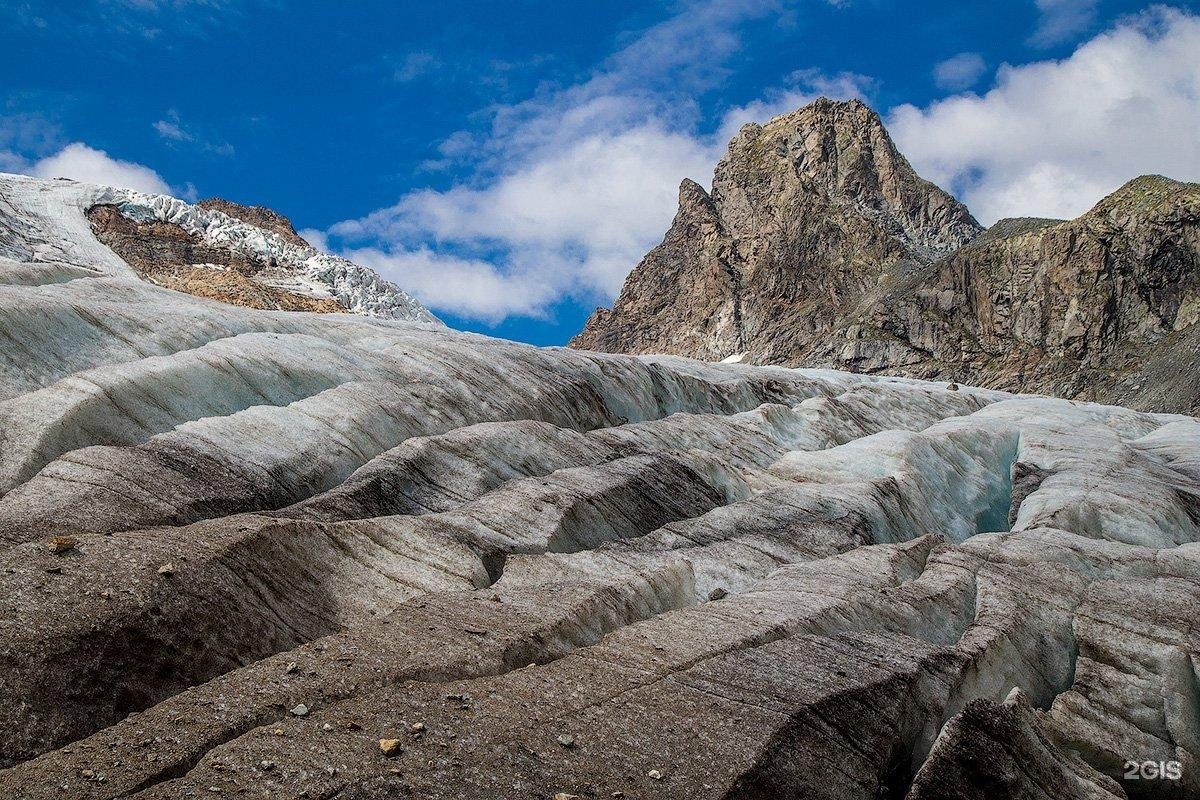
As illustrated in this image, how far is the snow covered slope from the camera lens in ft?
264

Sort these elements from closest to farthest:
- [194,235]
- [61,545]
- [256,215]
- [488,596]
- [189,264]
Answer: [61,545] → [488,596] → [189,264] → [194,235] → [256,215]

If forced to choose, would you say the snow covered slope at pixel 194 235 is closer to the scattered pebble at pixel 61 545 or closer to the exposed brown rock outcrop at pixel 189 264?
the exposed brown rock outcrop at pixel 189 264

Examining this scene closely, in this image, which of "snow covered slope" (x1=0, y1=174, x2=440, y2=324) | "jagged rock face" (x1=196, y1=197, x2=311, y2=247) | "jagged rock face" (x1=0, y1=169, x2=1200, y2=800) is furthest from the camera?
"jagged rock face" (x1=196, y1=197, x2=311, y2=247)

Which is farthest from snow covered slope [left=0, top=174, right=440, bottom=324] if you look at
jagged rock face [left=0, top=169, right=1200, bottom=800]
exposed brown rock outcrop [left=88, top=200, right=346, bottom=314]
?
jagged rock face [left=0, top=169, right=1200, bottom=800]

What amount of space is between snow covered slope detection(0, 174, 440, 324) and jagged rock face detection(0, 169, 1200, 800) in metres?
51.2

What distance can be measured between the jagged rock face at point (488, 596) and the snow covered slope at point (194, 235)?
2015 inches

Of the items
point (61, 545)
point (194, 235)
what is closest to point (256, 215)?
point (194, 235)

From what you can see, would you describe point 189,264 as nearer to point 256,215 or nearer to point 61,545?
point 256,215

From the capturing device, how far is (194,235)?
324 ft

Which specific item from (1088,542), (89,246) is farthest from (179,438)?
(89,246)

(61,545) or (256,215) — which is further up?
(256,215)

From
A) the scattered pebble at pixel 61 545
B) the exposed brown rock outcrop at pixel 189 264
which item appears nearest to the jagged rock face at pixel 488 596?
the scattered pebble at pixel 61 545

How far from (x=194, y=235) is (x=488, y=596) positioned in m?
94.6

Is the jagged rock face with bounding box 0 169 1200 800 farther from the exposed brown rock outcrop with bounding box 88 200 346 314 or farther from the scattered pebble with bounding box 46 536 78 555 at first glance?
the exposed brown rock outcrop with bounding box 88 200 346 314
